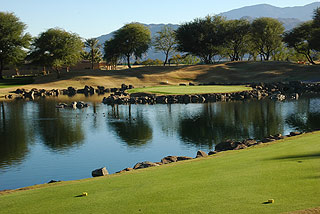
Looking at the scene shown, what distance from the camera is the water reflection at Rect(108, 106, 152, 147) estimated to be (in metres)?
29.3

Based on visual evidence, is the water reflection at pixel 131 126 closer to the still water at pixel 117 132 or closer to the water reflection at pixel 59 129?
the still water at pixel 117 132

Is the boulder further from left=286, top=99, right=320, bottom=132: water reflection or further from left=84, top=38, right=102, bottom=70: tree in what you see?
left=84, top=38, right=102, bottom=70: tree

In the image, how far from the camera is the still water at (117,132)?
22250 mm

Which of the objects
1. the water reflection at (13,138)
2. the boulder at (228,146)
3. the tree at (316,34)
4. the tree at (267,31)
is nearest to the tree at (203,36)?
the tree at (267,31)

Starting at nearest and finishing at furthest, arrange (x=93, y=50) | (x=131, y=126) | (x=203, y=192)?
(x=203, y=192) < (x=131, y=126) < (x=93, y=50)

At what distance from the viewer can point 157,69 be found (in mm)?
97312

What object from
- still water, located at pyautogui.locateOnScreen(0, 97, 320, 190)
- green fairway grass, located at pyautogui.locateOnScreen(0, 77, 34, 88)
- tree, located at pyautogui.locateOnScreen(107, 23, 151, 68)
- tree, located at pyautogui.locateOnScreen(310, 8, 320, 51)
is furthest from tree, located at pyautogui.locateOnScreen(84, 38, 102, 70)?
still water, located at pyautogui.locateOnScreen(0, 97, 320, 190)

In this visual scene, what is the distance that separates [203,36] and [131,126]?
70478 millimetres

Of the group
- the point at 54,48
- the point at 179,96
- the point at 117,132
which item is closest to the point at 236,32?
the point at 54,48

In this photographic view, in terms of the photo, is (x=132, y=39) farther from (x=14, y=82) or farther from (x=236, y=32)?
(x=14, y=82)

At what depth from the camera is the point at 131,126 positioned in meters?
36.0

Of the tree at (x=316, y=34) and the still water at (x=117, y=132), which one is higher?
the tree at (x=316, y=34)

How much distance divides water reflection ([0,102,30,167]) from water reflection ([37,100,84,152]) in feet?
5.02

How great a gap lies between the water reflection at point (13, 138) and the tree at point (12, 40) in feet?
162
